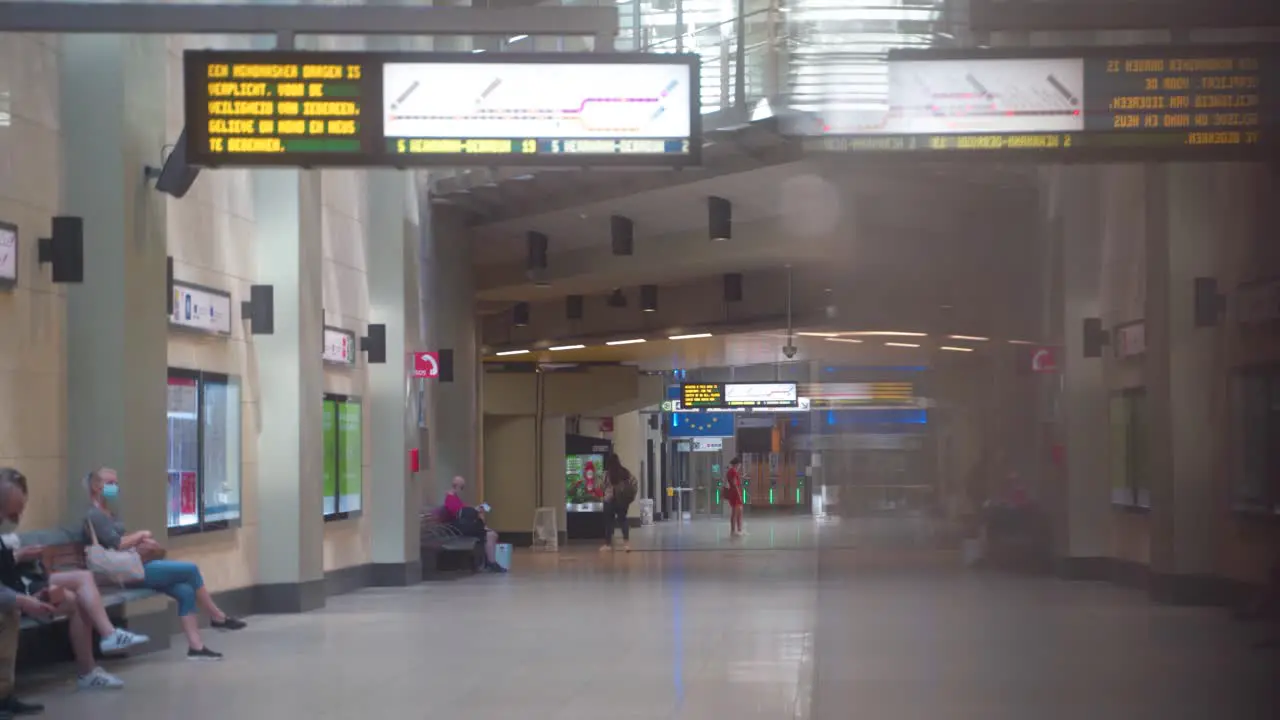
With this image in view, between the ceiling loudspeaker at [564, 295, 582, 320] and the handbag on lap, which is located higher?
the ceiling loudspeaker at [564, 295, 582, 320]

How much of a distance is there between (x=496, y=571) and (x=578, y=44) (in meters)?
8.50

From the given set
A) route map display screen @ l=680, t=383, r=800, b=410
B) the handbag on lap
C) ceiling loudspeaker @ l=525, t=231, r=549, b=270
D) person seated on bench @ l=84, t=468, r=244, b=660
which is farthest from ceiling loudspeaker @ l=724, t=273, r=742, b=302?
route map display screen @ l=680, t=383, r=800, b=410

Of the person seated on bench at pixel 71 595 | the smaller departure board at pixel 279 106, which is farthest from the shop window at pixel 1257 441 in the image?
the person seated on bench at pixel 71 595

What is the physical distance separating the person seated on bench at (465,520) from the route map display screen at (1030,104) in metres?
18.8

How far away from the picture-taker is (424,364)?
A: 1791 centimetres

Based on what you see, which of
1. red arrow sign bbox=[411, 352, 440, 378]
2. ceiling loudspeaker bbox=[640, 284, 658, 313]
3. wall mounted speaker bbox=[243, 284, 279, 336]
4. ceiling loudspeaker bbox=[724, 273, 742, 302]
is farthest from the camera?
ceiling loudspeaker bbox=[640, 284, 658, 313]

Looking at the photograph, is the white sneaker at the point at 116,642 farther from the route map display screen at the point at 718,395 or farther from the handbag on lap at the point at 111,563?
the route map display screen at the point at 718,395

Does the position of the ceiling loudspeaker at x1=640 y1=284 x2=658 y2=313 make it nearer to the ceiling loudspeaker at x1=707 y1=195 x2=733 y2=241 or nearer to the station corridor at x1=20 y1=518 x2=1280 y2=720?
the station corridor at x1=20 y1=518 x2=1280 y2=720

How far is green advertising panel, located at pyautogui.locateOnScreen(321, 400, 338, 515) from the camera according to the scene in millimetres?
15773

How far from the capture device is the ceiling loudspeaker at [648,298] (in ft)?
76.8

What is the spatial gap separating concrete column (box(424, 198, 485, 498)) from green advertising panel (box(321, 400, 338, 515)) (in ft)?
11.2

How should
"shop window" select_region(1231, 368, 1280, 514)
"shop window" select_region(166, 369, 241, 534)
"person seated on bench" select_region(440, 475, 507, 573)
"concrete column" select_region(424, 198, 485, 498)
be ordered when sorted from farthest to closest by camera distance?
"person seated on bench" select_region(440, 475, 507, 573)
"concrete column" select_region(424, 198, 485, 498)
"shop window" select_region(166, 369, 241, 534)
"shop window" select_region(1231, 368, 1280, 514)

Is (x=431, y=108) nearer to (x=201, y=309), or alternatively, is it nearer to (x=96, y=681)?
(x=96, y=681)

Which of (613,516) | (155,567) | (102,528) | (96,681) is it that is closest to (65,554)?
(102,528)
